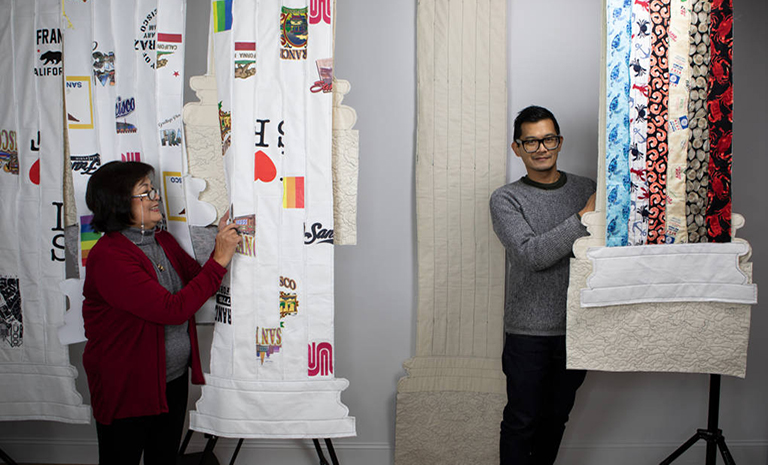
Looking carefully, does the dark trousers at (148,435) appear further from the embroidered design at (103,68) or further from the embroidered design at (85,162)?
the embroidered design at (103,68)

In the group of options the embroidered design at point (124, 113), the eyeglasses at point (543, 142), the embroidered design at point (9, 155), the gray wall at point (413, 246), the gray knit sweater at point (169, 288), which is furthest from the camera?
the gray wall at point (413, 246)

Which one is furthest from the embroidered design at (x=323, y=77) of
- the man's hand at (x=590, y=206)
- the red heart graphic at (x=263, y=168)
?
the man's hand at (x=590, y=206)

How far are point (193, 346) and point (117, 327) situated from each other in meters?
0.28

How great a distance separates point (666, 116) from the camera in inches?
63.6

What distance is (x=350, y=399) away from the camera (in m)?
2.31

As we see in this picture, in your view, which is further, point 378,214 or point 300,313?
point 378,214

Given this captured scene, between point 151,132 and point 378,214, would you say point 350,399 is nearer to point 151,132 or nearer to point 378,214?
point 378,214

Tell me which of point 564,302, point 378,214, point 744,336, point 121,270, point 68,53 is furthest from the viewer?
point 378,214

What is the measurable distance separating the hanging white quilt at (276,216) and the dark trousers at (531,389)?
628 mm

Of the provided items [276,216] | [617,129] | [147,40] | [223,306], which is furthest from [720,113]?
[147,40]

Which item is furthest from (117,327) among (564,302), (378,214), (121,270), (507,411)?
(564,302)

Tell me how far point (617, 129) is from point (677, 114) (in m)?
0.20

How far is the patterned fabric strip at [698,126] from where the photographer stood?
1.60m

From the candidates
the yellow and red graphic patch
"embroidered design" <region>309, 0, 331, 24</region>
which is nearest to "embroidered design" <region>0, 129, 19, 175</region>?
the yellow and red graphic patch
